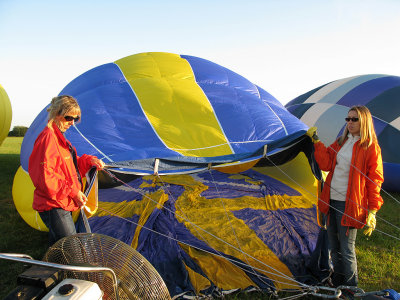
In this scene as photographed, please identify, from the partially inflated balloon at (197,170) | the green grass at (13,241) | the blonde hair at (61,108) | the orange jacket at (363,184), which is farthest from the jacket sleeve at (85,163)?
the orange jacket at (363,184)

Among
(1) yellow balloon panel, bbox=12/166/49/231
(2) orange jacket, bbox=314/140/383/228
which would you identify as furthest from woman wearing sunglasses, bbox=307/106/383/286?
(1) yellow balloon panel, bbox=12/166/49/231

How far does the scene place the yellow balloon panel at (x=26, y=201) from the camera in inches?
126

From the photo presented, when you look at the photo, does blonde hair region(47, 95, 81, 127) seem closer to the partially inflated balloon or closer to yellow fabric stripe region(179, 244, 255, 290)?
the partially inflated balloon

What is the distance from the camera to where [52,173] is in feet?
5.64

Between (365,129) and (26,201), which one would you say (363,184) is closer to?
(365,129)

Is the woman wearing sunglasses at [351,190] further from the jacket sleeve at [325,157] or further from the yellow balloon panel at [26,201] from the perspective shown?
the yellow balloon panel at [26,201]

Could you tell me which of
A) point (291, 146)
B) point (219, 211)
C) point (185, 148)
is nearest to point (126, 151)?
point (185, 148)

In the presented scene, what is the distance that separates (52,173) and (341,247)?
191cm

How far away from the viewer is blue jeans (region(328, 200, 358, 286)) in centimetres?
220

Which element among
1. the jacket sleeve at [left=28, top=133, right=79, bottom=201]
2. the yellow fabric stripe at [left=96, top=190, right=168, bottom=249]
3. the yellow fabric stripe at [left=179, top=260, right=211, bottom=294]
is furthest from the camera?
the yellow fabric stripe at [left=96, top=190, right=168, bottom=249]

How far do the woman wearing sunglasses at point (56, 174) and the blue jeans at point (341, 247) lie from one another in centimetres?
170

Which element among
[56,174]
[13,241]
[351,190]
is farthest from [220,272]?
[13,241]

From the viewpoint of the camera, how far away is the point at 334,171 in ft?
7.66

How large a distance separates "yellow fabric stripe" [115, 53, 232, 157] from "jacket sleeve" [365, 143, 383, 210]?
1574 millimetres
